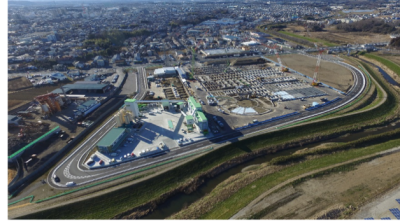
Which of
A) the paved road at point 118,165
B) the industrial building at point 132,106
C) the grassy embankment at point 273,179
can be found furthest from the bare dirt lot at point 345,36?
the industrial building at point 132,106

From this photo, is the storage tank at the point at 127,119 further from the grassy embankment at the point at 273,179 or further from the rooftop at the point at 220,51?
the rooftop at the point at 220,51

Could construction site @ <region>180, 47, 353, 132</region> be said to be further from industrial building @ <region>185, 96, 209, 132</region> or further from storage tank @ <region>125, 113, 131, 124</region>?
storage tank @ <region>125, 113, 131, 124</region>

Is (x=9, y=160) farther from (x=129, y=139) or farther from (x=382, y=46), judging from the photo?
(x=382, y=46)

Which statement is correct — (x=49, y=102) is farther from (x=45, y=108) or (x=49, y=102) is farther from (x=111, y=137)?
(x=111, y=137)

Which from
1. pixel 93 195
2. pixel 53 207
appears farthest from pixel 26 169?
pixel 93 195

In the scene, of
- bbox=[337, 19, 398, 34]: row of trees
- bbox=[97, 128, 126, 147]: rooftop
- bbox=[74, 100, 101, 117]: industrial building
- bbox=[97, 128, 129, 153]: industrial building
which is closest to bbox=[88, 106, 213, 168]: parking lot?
bbox=[97, 128, 129, 153]: industrial building

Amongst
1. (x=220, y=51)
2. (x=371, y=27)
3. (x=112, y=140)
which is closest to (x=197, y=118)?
(x=112, y=140)

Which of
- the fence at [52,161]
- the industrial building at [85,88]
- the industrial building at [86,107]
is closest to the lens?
the fence at [52,161]
